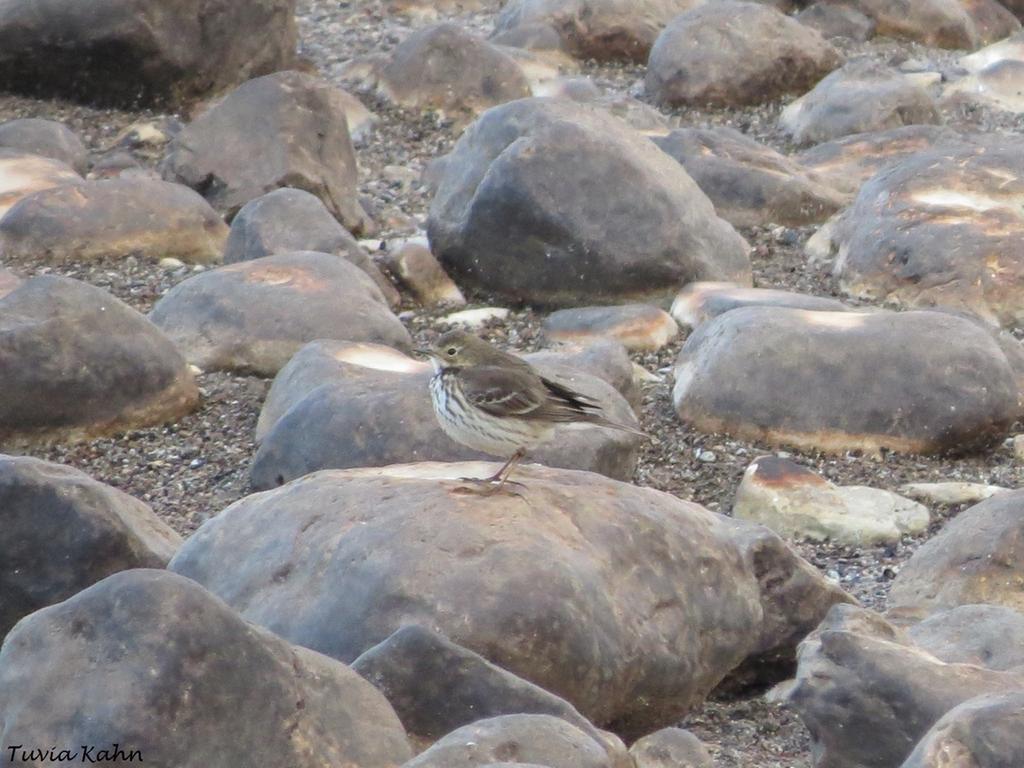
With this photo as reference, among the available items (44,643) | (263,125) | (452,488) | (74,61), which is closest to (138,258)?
(263,125)

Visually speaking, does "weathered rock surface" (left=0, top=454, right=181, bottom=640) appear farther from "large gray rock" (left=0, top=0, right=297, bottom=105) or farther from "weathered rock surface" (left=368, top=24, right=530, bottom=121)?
"weathered rock surface" (left=368, top=24, right=530, bottom=121)

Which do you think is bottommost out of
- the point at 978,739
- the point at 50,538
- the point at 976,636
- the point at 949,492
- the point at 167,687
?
the point at 949,492

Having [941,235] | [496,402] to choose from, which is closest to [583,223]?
[941,235]

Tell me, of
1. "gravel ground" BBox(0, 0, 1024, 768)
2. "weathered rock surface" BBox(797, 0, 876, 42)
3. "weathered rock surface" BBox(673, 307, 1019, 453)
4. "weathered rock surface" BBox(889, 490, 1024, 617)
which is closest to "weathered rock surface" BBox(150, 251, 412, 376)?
"gravel ground" BBox(0, 0, 1024, 768)

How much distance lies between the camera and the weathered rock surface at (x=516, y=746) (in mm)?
3836

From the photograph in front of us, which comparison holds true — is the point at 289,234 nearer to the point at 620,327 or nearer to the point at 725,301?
the point at 620,327

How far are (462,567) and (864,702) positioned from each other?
1.20 m

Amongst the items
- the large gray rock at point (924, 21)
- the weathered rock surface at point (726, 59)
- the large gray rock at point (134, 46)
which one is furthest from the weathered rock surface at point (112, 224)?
Result: the large gray rock at point (924, 21)

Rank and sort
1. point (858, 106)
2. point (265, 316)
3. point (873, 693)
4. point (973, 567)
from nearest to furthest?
1. point (873, 693)
2. point (973, 567)
3. point (265, 316)
4. point (858, 106)

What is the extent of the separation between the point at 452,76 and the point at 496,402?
6649mm

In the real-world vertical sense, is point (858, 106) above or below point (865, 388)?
below

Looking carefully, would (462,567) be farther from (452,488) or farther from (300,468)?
(300,468)

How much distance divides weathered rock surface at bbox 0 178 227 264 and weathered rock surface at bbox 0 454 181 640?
12.0 ft

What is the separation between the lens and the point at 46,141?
35.5 ft
